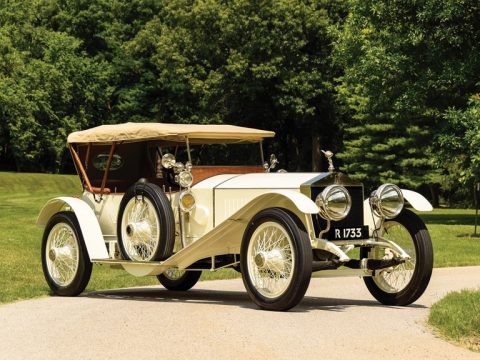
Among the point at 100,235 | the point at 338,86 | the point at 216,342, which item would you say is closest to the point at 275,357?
the point at 216,342

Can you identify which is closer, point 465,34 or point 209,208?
point 209,208

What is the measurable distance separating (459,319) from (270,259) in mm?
1984

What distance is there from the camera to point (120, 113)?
2382 inches

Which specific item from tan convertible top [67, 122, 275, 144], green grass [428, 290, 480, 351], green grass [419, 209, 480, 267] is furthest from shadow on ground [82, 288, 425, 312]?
green grass [419, 209, 480, 267]

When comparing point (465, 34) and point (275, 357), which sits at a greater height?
point (465, 34)

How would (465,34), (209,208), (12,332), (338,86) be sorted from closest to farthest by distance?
(12,332), (209,208), (465,34), (338,86)

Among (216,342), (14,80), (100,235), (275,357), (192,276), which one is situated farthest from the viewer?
(14,80)

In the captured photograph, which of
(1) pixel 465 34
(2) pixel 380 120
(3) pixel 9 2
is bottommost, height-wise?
(2) pixel 380 120

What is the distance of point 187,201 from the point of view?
36.5 ft

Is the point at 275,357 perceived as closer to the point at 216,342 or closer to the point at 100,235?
the point at 216,342

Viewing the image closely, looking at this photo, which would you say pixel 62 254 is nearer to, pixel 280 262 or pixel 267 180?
pixel 267 180

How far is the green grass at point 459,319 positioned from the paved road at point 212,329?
0.51 feet

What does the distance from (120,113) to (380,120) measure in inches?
738

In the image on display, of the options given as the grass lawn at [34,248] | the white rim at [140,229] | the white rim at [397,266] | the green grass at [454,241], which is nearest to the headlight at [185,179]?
the white rim at [140,229]
